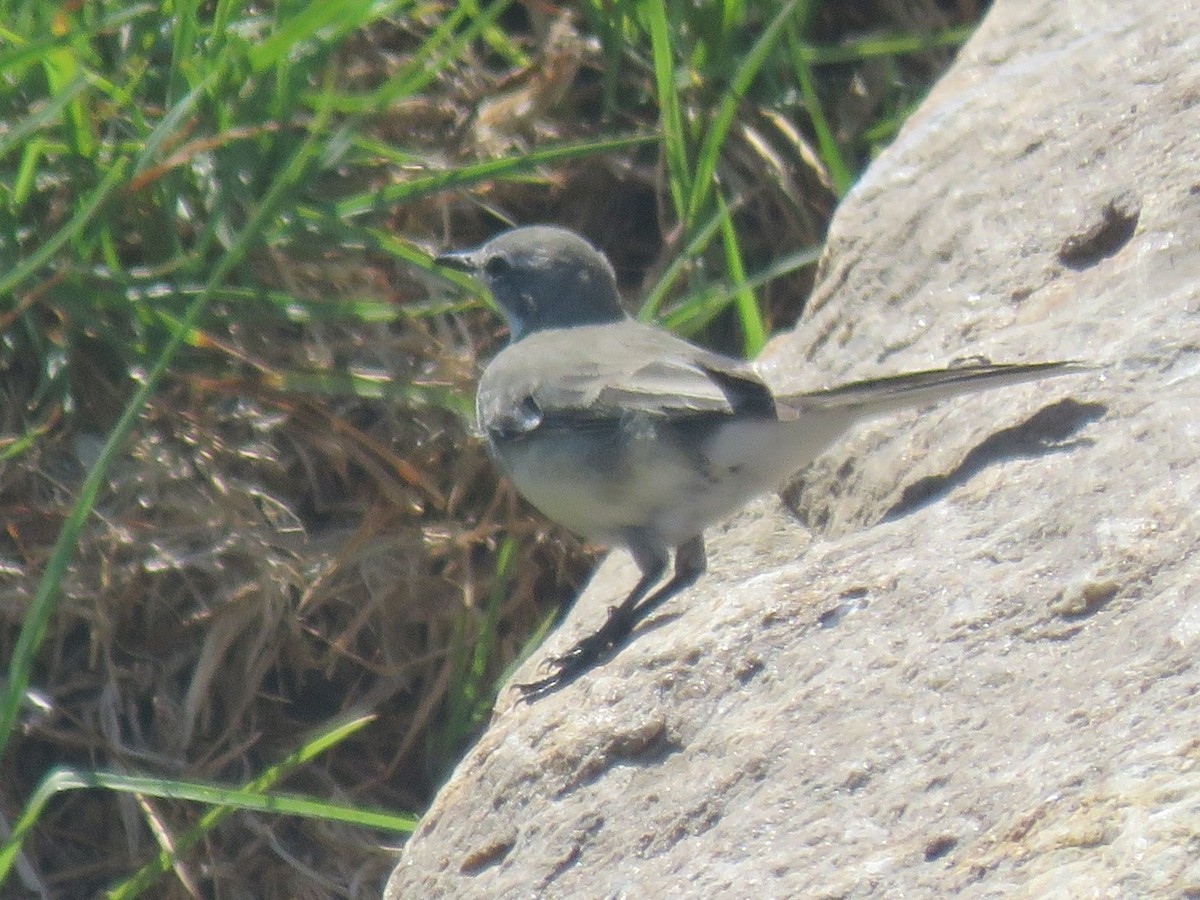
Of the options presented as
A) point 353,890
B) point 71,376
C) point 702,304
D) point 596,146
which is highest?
point 71,376

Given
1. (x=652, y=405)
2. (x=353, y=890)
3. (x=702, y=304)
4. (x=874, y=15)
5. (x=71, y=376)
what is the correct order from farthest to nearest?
1. (x=874, y=15)
2. (x=702, y=304)
3. (x=71, y=376)
4. (x=353, y=890)
5. (x=652, y=405)

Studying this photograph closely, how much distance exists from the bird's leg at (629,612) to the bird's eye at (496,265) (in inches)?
42.2

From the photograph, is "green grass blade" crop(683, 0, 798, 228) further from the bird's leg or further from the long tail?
the long tail

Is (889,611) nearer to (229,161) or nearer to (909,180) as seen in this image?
(909,180)

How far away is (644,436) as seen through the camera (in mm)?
4000

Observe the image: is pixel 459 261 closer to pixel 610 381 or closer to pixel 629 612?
pixel 610 381

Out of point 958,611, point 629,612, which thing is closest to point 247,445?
point 629,612

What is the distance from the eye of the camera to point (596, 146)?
15.9ft

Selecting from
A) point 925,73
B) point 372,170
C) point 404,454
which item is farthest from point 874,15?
point 404,454

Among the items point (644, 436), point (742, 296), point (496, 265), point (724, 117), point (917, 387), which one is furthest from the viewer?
point (724, 117)

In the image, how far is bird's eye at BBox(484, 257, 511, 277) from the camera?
4.75 m

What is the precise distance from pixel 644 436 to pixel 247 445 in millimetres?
1202

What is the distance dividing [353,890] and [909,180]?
232 centimetres

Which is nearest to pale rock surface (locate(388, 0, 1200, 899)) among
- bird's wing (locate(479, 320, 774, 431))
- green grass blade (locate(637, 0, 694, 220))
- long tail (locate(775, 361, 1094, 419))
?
long tail (locate(775, 361, 1094, 419))
